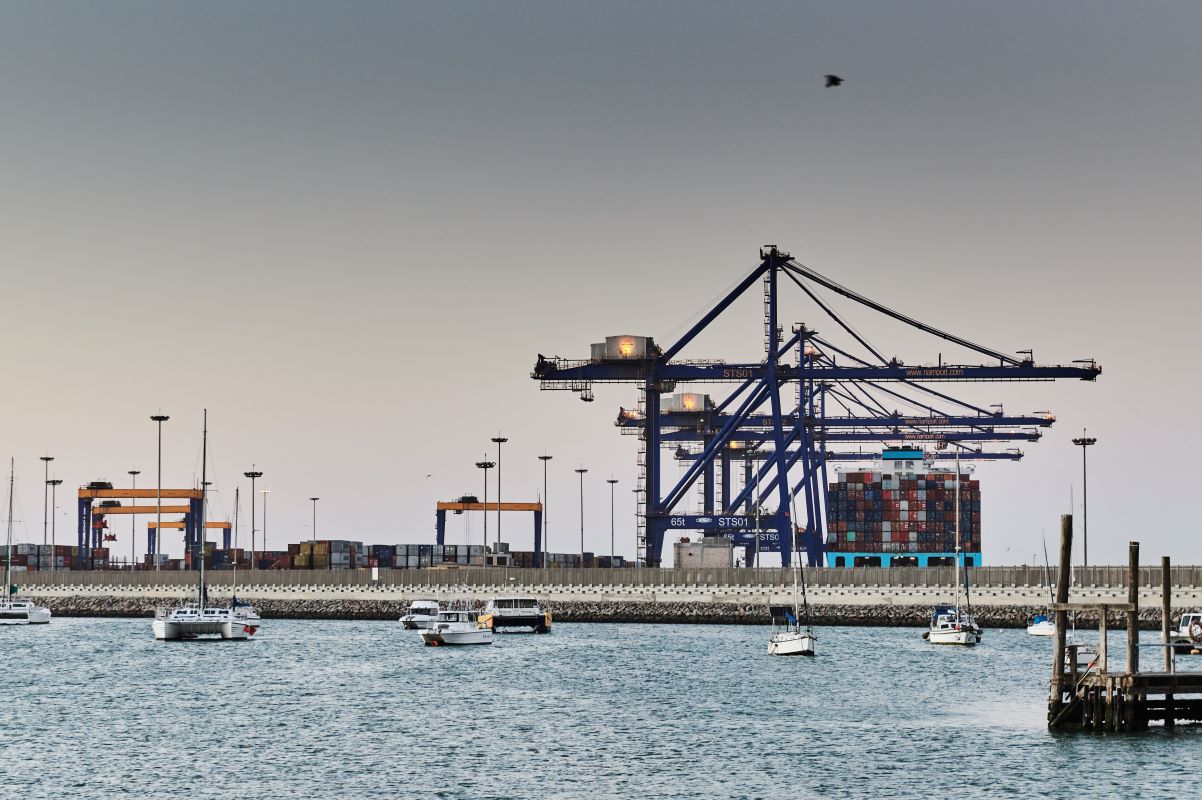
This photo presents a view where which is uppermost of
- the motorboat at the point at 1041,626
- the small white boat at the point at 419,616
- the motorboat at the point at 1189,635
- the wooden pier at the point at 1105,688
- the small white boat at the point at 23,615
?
the wooden pier at the point at 1105,688

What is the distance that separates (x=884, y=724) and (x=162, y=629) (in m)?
57.1

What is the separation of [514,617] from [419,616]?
402 inches

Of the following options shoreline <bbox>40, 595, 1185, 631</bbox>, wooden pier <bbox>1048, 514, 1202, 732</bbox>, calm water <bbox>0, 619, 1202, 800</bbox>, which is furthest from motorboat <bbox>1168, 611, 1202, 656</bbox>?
wooden pier <bbox>1048, 514, 1202, 732</bbox>

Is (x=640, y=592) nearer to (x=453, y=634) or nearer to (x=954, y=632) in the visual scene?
(x=453, y=634)

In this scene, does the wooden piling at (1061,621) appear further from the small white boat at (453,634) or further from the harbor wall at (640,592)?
the harbor wall at (640,592)

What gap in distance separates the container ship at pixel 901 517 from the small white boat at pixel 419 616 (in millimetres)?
78496

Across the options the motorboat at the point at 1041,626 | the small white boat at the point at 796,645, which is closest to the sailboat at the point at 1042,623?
the motorboat at the point at 1041,626

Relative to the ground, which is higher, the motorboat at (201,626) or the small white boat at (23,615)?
the motorboat at (201,626)

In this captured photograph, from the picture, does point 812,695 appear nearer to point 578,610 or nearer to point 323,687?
point 323,687

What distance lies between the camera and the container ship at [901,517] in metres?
181

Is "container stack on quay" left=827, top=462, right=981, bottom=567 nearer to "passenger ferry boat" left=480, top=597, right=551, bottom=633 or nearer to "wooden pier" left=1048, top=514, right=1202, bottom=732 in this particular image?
"passenger ferry boat" left=480, top=597, right=551, bottom=633

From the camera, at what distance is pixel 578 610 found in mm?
117500

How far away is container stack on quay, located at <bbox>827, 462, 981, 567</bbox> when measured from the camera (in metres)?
181

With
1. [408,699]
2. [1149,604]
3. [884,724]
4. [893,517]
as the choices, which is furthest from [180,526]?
[884,724]
